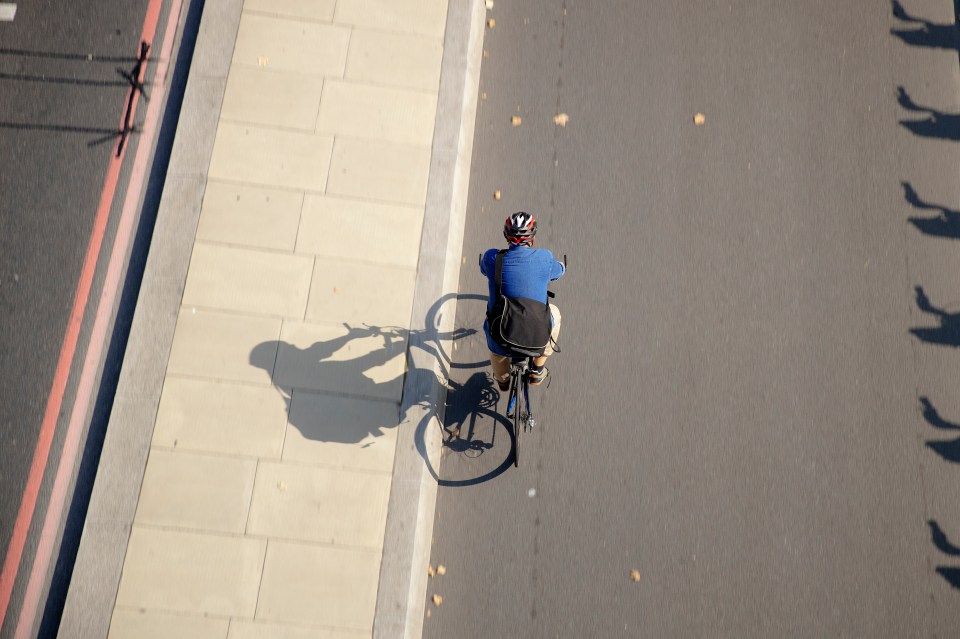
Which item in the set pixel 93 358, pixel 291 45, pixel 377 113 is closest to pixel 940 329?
pixel 377 113

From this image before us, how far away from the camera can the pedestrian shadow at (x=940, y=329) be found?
6.87 meters

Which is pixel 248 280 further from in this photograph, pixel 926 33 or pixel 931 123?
pixel 926 33

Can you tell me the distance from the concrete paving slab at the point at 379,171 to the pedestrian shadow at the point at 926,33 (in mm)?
6063

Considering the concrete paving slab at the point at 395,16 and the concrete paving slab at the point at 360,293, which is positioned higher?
the concrete paving slab at the point at 395,16

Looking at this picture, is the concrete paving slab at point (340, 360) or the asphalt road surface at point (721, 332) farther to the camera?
the concrete paving slab at point (340, 360)

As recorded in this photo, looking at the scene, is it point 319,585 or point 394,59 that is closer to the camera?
point 319,585

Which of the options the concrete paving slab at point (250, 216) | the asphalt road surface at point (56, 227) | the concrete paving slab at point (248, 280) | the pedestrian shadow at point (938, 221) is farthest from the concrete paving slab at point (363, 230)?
the pedestrian shadow at point (938, 221)

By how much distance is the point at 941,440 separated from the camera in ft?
21.6

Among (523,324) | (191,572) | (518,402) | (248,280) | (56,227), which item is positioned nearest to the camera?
(523,324)

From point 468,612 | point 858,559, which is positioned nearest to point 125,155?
point 468,612

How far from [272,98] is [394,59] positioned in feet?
4.78

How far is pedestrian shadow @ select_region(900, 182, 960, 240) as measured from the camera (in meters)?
7.21

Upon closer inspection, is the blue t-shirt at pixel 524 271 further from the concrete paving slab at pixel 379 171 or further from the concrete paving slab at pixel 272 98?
the concrete paving slab at pixel 272 98

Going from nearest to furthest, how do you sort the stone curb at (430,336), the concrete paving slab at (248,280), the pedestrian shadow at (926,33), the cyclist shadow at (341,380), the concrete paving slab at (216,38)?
the stone curb at (430,336) → the cyclist shadow at (341,380) → the concrete paving slab at (248,280) → the concrete paving slab at (216,38) → the pedestrian shadow at (926,33)
